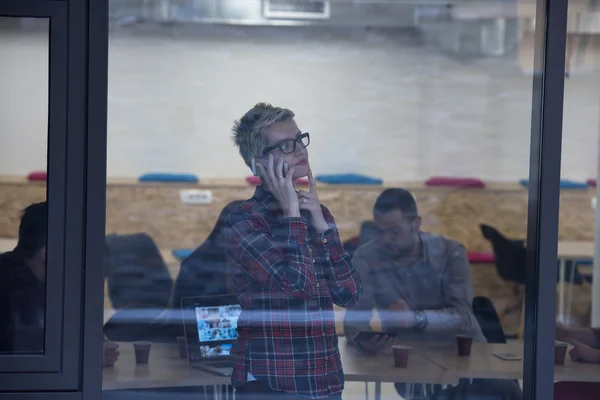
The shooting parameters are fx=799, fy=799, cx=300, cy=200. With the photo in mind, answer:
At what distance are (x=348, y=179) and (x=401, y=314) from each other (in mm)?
428

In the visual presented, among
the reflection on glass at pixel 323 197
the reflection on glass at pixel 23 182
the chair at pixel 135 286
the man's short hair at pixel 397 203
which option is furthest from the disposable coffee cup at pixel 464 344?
the reflection on glass at pixel 23 182

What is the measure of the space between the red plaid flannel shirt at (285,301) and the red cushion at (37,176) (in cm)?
52

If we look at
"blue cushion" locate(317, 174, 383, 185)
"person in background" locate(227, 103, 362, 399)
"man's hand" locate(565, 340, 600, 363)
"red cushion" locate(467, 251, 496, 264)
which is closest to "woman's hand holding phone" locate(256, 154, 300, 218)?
"person in background" locate(227, 103, 362, 399)

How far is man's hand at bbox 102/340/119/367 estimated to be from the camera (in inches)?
82.2

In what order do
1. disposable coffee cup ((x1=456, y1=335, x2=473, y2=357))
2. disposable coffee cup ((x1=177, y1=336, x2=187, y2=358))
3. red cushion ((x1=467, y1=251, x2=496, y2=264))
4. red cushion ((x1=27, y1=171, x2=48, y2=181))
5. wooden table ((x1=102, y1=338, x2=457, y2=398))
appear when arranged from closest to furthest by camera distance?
red cushion ((x1=27, y1=171, x2=48, y2=181))
wooden table ((x1=102, y1=338, x2=457, y2=398))
disposable coffee cup ((x1=177, y1=336, x2=187, y2=358))
disposable coffee cup ((x1=456, y1=335, x2=473, y2=357))
red cushion ((x1=467, y1=251, x2=496, y2=264))

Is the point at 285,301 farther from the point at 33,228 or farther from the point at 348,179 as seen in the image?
the point at 33,228

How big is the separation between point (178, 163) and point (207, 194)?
13 cm

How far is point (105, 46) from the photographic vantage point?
2039mm

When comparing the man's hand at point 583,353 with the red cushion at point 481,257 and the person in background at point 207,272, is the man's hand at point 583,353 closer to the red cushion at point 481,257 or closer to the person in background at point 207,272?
the red cushion at point 481,257

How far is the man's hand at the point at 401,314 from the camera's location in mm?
2322

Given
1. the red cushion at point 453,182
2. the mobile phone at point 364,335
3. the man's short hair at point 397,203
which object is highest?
the red cushion at point 453,182

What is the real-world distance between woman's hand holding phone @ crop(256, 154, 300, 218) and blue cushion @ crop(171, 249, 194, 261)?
31 cm

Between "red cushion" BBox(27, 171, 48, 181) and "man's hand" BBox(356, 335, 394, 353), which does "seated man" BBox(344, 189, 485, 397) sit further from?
"red cushion" BBox(27, 171, 48, 181)

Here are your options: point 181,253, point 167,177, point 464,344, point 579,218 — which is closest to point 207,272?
point 181,253
